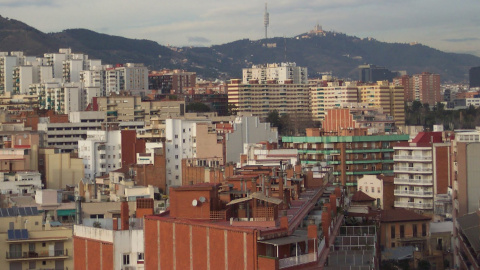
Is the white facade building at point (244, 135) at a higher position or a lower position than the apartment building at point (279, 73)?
lower

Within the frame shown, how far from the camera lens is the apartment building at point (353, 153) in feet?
210

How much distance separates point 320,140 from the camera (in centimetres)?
6481

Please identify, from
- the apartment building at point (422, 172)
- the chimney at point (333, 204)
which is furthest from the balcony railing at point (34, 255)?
the apartment building at point (422, 172)

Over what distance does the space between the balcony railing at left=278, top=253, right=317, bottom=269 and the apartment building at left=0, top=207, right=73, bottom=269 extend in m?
11.9

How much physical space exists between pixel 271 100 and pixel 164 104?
140ft

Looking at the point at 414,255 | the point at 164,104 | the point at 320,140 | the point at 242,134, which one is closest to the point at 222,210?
the point at 414,255

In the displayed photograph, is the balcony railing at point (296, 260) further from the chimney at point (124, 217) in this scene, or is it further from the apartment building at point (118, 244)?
the chimney at point (124, 217)

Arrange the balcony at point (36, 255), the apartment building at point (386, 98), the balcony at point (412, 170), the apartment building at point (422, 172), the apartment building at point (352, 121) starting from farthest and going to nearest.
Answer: the apartment building at point (386, 98)
the apartment building at point (352, 121)
the balcony at point (412, 170)
the apartment building at point (422, 172)
the balcony at point (36, 255)

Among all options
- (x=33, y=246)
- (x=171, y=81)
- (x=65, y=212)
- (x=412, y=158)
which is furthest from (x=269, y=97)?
(x=33, y=246)

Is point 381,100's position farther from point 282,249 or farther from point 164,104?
point 282,249

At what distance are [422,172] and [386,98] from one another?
293 ft

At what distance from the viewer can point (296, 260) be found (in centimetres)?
2292

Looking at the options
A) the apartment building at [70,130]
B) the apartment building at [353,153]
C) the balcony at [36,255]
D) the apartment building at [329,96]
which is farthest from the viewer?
the apartment building at [329,96]

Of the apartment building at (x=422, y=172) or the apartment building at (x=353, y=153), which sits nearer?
the apartment building at (x=422, y=172)
